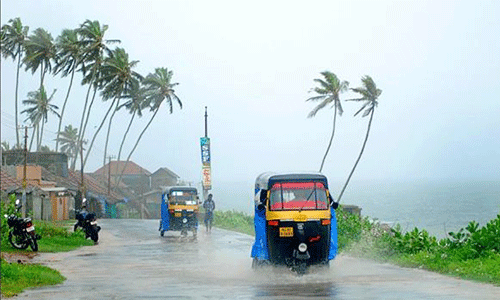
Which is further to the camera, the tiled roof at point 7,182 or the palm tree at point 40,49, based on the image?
the palm tree at point 40,49

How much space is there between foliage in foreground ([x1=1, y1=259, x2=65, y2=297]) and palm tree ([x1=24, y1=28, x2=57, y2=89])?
70458mm

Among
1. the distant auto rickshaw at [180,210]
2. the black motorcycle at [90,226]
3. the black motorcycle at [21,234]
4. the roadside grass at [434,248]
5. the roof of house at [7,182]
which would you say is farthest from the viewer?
the roof of house at [7,182]

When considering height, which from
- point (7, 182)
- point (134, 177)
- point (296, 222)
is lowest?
point (296, 222)

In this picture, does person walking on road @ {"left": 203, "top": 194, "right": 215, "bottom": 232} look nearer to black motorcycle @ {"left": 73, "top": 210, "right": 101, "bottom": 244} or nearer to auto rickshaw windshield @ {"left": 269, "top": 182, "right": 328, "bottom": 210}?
black motorcycle @ {"left": 73, "top": 210, "right": 101, "bottom": 244}

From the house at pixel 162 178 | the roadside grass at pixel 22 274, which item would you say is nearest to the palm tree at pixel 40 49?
the house at pixel 162 178

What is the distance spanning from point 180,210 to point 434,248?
61.8 feet

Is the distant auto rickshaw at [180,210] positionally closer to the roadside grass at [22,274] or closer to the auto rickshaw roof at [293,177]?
the roadside grass at [22,274]

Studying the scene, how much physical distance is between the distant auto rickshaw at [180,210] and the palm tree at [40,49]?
51.5m

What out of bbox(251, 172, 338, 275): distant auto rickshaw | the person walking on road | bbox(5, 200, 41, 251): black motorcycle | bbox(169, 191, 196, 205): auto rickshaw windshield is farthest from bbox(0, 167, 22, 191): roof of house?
bbox(251, 172, 338, 275): distant auto rickshaw

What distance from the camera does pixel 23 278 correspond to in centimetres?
1814

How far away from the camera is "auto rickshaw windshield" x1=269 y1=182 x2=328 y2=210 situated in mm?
19297

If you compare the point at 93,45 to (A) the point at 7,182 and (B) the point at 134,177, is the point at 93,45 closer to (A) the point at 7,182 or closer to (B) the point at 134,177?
(A) the point at 7,182

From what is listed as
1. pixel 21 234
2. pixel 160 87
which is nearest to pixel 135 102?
pixel 160 87

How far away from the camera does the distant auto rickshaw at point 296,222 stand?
1891 centimetres
